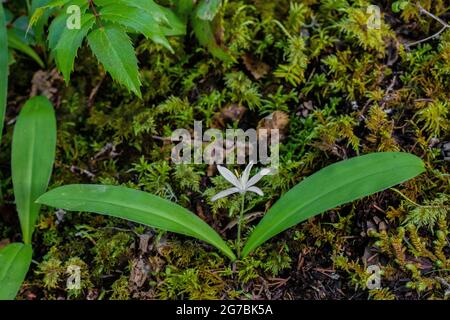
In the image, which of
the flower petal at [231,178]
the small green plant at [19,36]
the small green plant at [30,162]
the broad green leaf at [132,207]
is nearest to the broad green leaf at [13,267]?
the small green plant at [30,162]

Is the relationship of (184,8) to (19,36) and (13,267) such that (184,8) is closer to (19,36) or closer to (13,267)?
(19,36)

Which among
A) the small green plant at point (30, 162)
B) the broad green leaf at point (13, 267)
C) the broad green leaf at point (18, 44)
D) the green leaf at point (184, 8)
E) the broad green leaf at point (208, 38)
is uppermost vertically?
the green leaf at point (184, 8)

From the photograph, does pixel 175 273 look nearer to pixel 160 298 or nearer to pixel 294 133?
pixel 160 298

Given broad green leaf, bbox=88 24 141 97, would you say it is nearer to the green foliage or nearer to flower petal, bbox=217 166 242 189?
the green foliage

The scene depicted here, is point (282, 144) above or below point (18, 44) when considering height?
below

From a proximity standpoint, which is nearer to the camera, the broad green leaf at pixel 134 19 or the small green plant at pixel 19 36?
the broad green leaf at pixel 134 19

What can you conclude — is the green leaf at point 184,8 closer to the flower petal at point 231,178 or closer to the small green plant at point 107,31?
the small green plant at point 107,31

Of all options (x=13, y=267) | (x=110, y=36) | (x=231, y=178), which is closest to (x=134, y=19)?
(x=110, y=36)
